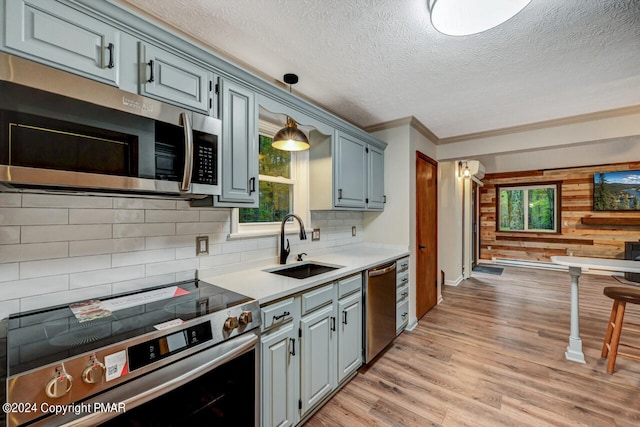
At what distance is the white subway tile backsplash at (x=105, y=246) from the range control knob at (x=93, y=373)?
2.41 feet

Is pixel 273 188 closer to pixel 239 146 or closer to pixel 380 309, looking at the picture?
pixel 239 146

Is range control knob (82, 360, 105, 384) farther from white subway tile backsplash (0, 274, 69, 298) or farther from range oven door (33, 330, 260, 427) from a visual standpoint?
white subway tile backsplash (0, 274, 69, 298)

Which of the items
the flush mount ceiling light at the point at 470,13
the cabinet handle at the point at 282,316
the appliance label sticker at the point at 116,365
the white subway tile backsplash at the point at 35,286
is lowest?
the cabinet handle at the point at 282,316

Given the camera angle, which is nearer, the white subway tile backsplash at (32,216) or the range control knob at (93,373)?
the range control knob at (93,373)

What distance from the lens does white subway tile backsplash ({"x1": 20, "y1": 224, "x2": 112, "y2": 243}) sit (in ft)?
4.04

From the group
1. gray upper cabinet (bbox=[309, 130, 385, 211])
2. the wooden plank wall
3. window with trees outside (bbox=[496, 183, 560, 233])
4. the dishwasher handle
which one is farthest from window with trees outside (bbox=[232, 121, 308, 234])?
window with trees outside (bbox=[496, 183, 560, 233])

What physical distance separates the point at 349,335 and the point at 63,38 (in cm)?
229

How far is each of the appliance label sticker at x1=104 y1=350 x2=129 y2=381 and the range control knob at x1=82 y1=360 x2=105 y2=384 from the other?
16 mm

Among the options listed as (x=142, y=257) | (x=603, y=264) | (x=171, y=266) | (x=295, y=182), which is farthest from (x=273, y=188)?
(x=603, y=264)

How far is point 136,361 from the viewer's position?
962 mm

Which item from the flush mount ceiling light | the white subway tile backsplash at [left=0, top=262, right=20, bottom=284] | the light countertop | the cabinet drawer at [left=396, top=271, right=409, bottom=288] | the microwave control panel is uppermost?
the flush mount ceiling light

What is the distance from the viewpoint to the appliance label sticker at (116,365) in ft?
2.95

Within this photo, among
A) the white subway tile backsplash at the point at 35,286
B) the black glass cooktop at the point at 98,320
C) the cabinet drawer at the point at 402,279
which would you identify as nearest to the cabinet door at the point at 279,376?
the black glass cooktop at the point at 98,320

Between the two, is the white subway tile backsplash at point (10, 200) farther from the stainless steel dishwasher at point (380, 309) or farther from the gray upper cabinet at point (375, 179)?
the gray upper cabinet at point (375, 179)
